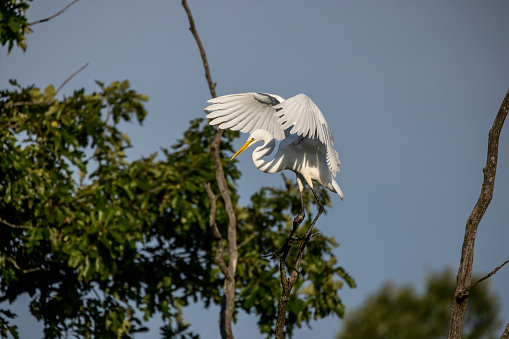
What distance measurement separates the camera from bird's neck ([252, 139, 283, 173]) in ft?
16.8

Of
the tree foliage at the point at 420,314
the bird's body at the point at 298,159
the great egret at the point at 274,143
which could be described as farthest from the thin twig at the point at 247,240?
the tree foliage at the point at 420,314

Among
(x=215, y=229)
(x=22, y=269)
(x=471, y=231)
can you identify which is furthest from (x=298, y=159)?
(x=22, y=269)

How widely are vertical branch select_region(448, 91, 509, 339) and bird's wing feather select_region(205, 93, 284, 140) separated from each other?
1511 mm

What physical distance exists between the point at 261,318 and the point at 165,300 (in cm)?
110

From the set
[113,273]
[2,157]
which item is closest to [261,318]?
[113,273]

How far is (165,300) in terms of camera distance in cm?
750

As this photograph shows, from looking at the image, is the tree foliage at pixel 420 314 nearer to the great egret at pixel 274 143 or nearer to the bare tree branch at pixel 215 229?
the bare tree branch at pixel 215 229

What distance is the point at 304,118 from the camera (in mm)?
4355

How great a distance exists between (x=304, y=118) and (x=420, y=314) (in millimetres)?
16722

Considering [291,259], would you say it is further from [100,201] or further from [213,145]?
[100,201]

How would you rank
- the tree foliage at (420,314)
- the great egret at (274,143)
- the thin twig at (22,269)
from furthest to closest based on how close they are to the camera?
the tree foliage at (420,314) < the thin twig at (22,269) < the great egret at (274,143)

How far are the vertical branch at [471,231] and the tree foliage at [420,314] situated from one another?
15070 mm

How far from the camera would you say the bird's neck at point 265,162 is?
513 cm

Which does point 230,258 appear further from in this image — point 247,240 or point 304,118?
point 304,118
